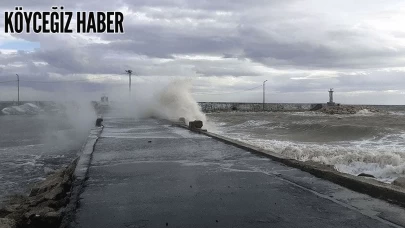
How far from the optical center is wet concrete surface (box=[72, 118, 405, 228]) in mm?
4953

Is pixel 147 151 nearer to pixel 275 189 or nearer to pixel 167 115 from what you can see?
pixel 275 189

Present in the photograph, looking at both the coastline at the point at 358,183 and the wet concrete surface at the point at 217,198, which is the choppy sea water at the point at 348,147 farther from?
the wet concrete surface at the point at 217,198

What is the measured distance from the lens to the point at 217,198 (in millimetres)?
6035

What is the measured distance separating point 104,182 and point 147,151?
4260mm

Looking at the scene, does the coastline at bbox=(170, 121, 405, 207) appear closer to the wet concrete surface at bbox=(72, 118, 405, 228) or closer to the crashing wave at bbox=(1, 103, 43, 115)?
the wet concrete surface at bbox=(72, 118, 405, 228)

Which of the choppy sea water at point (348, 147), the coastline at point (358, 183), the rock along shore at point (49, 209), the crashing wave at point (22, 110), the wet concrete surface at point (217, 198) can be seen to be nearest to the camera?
the wet concrete surface at point (217, 198)

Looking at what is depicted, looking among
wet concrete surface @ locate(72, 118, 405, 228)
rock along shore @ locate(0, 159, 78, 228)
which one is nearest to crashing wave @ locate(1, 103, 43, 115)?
wet concrete surface @ locate(72, 118, 405, 228)

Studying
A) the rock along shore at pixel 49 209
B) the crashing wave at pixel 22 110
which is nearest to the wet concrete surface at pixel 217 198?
the rock along shore at pixel 49 209

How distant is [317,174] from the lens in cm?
789

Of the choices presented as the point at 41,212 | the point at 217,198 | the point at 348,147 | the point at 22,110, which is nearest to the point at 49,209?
the point at 41,212

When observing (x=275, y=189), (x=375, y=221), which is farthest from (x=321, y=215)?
(x=275, y=189)

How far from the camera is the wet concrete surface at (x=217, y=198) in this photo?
16.3ft

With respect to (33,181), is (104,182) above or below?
above

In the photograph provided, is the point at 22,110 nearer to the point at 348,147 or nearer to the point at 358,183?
the point at 348,147
